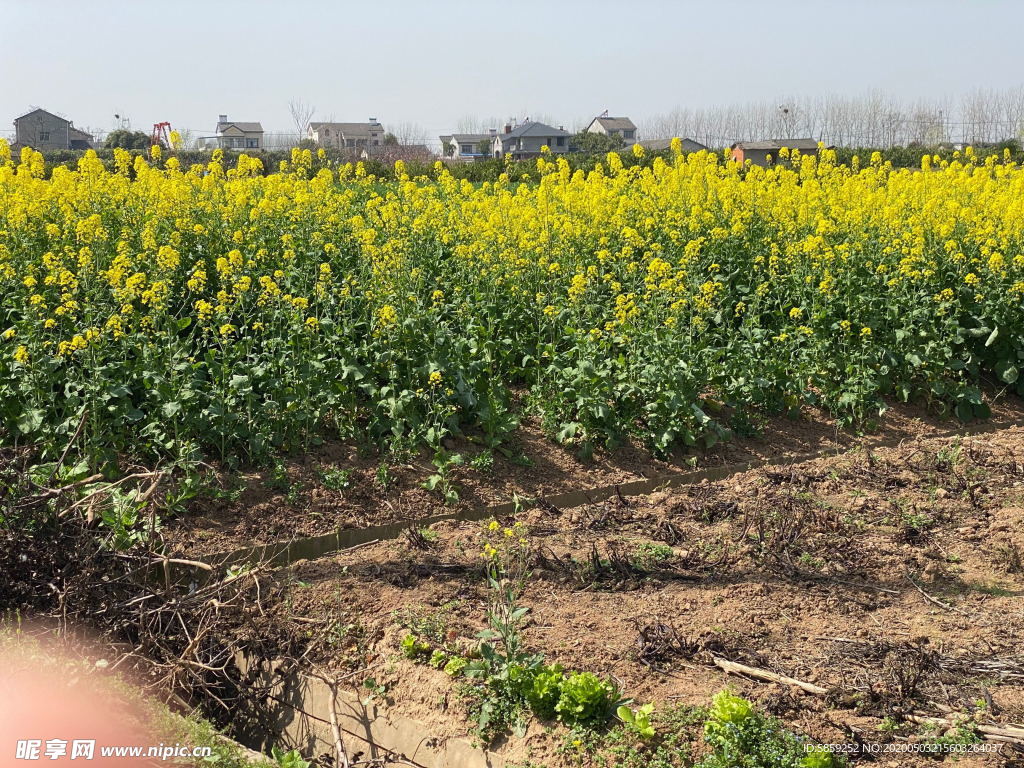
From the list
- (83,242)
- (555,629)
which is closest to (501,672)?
(555,629)

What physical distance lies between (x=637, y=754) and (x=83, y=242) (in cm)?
720

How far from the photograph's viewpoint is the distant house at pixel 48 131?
6712 centimetres

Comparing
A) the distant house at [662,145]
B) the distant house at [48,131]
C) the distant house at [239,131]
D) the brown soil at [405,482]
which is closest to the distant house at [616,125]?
the distant house at [662,145]

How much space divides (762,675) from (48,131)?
8004 centimetres

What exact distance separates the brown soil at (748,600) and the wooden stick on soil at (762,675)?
0.03 m

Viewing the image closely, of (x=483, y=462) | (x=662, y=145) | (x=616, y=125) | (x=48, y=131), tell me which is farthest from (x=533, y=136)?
(x=483, y=462)

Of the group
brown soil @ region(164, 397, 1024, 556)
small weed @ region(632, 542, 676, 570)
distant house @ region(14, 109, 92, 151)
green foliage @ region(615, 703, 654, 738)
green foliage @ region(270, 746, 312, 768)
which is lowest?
green foliage @ region(270, 746, 312, 768)

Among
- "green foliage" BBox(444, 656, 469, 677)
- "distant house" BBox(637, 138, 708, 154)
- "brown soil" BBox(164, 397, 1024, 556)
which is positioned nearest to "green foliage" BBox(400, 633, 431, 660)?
"green foliage" BBox(444, 656, 469, 677)

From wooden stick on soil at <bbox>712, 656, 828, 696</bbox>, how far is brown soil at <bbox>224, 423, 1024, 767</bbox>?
3 centimetres

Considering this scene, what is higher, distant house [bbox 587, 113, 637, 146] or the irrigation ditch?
distant house [bbox 587, 113, 637, 146]

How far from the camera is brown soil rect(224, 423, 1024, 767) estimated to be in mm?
3975

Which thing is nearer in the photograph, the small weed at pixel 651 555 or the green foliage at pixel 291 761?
the green foliage at pixel 291 761

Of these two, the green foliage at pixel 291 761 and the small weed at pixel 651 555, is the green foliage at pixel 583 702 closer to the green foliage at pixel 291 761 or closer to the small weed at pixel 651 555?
the green foliage at pixel 291 761

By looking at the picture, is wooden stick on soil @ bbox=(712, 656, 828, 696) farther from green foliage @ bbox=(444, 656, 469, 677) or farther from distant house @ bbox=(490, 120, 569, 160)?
distant house @ bbox=(490, 120, 569, 160)
